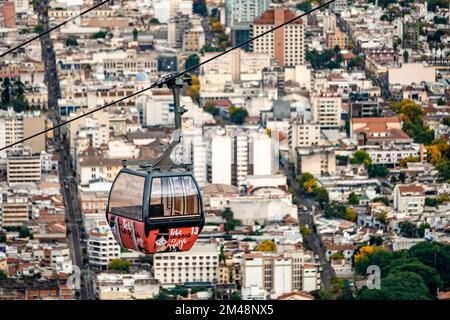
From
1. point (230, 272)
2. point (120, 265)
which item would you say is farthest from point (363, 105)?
point (230, 272)

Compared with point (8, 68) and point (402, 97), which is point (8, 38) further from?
point (402, 97)

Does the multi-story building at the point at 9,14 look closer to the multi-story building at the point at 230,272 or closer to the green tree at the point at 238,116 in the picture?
the green tree at the point at 238,116

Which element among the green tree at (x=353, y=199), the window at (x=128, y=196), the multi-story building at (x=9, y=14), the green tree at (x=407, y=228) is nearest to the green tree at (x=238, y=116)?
the multi-story building at (x=9, y=14)

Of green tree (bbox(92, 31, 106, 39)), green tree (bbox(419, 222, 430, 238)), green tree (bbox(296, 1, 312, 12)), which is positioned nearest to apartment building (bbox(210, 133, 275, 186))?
green tree (bbox(419, 222, 430, 238))

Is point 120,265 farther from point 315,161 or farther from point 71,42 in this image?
point 71,42

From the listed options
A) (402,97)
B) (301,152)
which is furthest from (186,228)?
(402,97)

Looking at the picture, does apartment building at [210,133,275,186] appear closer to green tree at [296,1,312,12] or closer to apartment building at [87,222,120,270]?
apartment building at [87,222,120,270]
